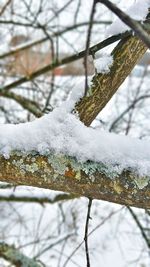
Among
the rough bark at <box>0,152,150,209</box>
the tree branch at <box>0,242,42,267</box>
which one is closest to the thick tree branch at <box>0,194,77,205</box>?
the tree branch at <box>0,242,42,267</box>

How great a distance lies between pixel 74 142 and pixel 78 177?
0.26 feet

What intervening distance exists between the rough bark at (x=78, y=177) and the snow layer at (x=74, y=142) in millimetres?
17

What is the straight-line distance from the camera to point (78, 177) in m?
1.05

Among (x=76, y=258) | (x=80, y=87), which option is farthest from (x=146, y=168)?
(x=76, y=258)

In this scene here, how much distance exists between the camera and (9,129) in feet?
3.73

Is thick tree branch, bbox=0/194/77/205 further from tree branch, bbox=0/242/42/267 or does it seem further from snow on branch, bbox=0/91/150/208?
snow on branch, bbox=0/91/150/208

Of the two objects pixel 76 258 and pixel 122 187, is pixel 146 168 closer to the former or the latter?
pixel 122 187

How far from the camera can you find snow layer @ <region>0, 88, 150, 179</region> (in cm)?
103

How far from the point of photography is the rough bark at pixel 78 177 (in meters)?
1.02

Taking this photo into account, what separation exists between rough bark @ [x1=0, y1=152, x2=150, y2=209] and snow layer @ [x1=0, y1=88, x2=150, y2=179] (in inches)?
0.7

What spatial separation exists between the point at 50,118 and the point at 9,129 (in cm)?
11

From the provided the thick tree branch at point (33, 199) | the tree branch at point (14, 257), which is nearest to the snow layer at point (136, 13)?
the tree branch at point (14, 257)

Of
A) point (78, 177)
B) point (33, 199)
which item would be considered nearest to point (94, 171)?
point (78, 177)

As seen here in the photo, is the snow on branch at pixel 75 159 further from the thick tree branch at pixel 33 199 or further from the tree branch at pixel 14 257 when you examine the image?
the thick tree branch at pixel 33 199
